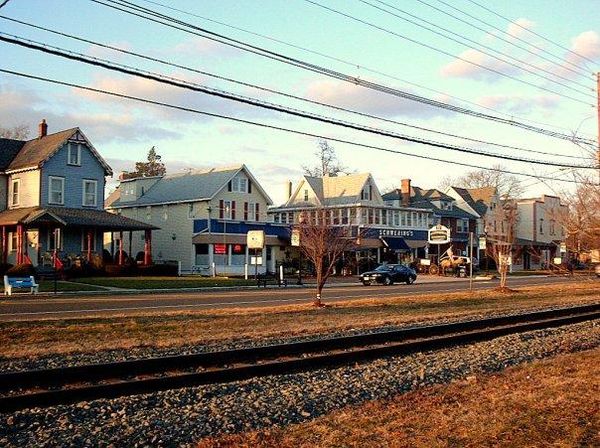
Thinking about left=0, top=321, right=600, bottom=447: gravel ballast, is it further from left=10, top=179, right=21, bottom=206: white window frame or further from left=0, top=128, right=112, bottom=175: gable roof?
left=10, top=179, right=21, bottom=206: white window frame

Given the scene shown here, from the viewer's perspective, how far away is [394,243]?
68.0 metres

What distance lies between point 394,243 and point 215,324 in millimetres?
50290

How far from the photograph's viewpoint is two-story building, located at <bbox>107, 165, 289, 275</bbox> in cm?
5347

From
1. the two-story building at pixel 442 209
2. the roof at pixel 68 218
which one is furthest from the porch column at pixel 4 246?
the two-story building at pixel 442 209

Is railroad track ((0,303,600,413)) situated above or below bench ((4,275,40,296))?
below

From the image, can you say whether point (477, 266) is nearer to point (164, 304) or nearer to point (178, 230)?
point (178, 230)

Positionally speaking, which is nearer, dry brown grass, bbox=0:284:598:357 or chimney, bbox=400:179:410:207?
dry brown grass, bbox=0:284:598:357

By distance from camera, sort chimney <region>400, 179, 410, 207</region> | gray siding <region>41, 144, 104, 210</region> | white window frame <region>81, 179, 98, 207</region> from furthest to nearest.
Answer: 1. chimney <region>400, 179, 410, 207</region>
2. white window frame <region>81, 179, 98, 207</region>
3. gray siding <region>41, 144, 104, 210</region>

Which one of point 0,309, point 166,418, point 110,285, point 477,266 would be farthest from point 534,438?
point 477,266

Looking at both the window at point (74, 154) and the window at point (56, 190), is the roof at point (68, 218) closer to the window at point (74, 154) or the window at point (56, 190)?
the window at point (56, 190)

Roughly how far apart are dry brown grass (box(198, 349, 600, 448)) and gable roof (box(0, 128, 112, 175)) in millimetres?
38414

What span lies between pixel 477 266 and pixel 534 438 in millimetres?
68360

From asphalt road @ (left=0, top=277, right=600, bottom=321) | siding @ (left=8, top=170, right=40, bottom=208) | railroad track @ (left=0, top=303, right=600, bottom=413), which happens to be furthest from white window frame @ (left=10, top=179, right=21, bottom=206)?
railroad track @ (left=0, top=303, right=600, bottom=413)

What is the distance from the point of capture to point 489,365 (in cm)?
1282
